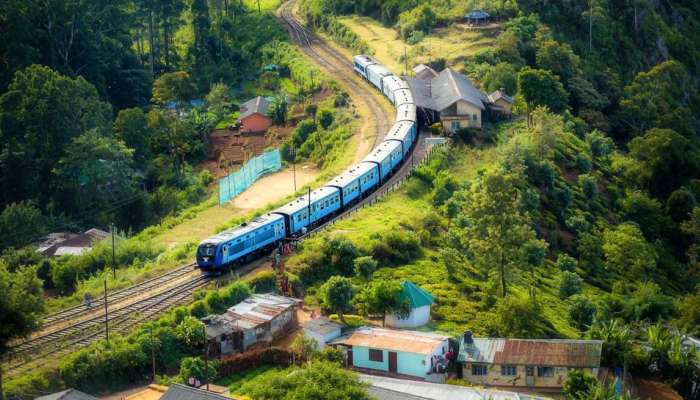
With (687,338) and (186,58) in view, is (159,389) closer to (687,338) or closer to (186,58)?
(687,338)

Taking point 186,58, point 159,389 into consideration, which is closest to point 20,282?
point 159,389

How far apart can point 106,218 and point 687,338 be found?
1701 inches

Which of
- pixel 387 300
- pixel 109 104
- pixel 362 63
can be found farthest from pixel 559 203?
pixel 109 104

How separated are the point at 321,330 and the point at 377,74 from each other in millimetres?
48782

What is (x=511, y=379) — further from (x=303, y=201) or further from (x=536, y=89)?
(x=536, y=89)

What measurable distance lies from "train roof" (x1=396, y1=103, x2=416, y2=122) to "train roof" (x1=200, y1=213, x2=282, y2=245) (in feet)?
79.4

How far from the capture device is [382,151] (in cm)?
7475

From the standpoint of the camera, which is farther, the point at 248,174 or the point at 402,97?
the point at 402,97

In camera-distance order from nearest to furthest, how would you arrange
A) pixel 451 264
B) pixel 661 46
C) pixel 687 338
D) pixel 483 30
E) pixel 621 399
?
pixel 621 399 → pixel 687 338 → pixel 451 264 → pixel 483 30 → pixel 661 46

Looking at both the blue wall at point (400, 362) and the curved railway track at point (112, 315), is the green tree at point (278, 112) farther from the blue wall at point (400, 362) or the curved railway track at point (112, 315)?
the blue wall at point (400, 362)

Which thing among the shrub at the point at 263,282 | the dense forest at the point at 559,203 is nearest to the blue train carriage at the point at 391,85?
the dense forest at the point at 559,203

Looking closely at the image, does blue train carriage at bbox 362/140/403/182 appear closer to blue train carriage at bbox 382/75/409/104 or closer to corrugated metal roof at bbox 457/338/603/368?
blue train carriage at bbox 382/75/409/104

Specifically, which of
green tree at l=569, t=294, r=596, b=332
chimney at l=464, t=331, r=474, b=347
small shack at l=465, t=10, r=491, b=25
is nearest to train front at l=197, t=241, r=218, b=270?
chimney at l=464, t=331, r=474, b=347

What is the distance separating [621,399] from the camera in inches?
1679
